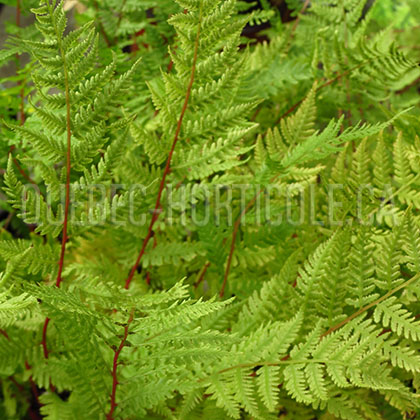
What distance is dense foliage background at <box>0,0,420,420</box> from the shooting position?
50 cm

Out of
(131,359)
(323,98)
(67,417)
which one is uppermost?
(323,98)

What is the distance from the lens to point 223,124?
1.87 feet

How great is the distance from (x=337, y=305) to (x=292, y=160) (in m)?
0.19

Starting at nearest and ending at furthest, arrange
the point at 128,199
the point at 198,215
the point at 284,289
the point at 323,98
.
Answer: the point at 128,199
the point at 284,289
the point at 198,215
the point at 323,98

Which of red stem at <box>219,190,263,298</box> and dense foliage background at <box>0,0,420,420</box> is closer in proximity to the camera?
dense foliage background at <box>0,0,420,420</box>

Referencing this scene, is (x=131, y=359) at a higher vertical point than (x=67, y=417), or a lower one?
higher

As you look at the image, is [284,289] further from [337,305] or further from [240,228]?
[240,228]

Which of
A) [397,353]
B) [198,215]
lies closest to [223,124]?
[198,215]

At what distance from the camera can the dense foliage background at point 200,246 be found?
19.5 inches

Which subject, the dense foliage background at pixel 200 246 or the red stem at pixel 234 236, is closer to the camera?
the dense foliage background at pixel 200 246

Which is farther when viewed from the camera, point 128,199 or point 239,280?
point 239,280

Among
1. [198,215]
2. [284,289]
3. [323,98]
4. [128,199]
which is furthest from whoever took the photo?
[323,98]

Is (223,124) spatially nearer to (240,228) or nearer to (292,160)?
(292,160)

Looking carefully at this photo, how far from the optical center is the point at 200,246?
742mm
